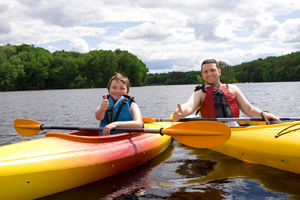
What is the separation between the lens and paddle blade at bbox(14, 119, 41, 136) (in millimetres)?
4465

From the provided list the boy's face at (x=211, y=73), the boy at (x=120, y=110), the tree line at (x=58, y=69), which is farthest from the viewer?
the tree line at (x=58, y=69)

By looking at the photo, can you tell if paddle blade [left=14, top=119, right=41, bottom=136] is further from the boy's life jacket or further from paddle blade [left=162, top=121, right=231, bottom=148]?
the boy's life jacket

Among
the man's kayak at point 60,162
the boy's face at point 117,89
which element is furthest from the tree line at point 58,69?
the man's kayak at point 60,162

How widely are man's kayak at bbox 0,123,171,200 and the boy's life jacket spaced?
1417 mm

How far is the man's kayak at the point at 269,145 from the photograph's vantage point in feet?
11.0

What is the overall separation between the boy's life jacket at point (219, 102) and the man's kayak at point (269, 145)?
15.0 inches

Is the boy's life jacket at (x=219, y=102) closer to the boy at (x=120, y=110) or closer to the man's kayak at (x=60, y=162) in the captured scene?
the boy at (x=120, y=110)

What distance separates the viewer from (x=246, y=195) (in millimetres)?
3016

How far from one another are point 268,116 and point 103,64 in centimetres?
5731

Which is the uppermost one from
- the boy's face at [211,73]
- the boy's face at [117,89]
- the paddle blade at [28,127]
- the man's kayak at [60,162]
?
the boy's face at [211,73]

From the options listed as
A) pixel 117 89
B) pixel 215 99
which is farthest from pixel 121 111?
pixel 215 99

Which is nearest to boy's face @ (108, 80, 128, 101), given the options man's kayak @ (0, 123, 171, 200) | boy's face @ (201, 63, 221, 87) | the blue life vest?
the blue life vest

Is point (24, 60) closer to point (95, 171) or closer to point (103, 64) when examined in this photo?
point (103, 64)

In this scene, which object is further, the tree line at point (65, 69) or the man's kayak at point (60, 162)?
the tree line at point (65, 69)
